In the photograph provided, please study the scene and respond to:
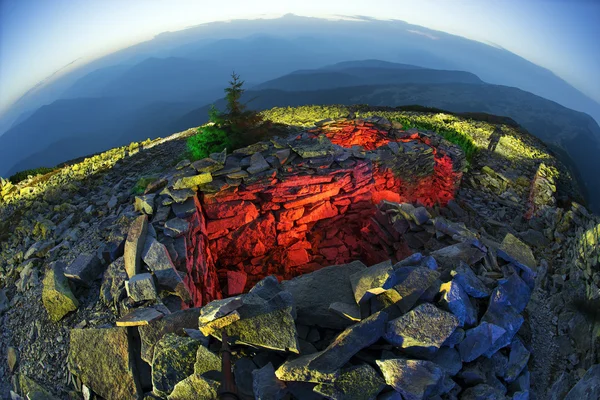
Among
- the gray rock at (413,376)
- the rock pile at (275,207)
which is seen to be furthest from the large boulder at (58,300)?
the gray rock at (413,376)

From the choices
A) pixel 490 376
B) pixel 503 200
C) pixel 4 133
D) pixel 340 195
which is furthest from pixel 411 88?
pixel 4 133

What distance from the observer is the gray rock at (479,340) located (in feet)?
10.2

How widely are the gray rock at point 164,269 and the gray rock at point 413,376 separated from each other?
307cm

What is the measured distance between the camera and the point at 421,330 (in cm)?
295

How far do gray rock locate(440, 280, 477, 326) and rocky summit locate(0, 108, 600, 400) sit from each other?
0.9 inches

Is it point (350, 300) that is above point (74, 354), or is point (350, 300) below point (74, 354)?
above

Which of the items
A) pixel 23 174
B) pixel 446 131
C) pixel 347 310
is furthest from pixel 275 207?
pixel 446 131

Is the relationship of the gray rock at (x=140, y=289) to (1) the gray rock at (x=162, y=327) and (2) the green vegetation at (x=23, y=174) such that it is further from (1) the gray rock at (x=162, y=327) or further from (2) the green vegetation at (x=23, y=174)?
(2) the green vegetation at (x=23, y=174)

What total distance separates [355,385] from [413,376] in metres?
0.52

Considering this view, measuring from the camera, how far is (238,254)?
24.9 feet

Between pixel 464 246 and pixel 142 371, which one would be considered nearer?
pixel 142 371

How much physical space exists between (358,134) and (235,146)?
453 centimetres

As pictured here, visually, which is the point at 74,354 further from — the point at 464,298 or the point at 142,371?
the point at 464,298

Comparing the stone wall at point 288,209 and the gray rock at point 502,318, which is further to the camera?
Result: the stone wall at point 288,209
